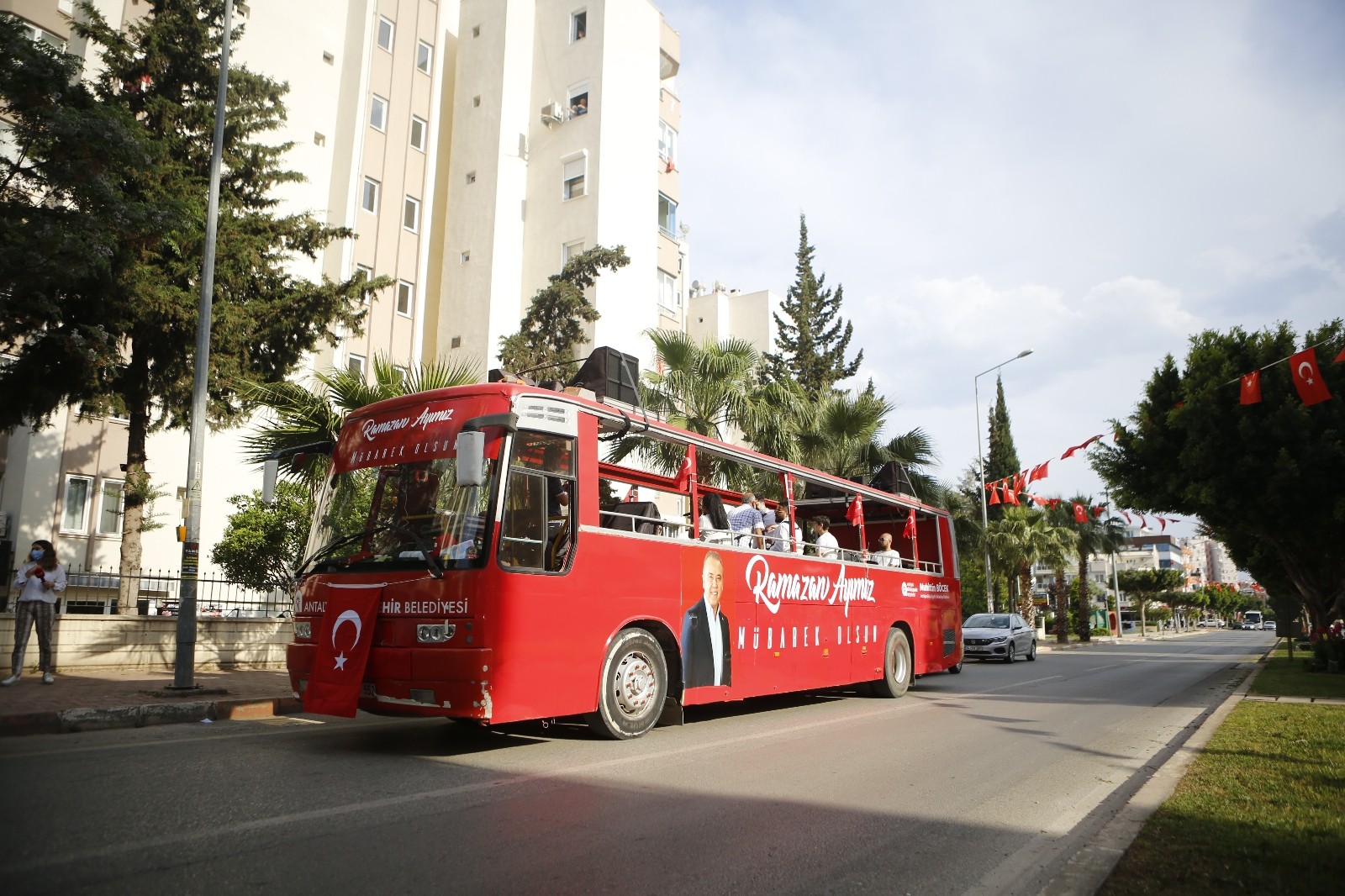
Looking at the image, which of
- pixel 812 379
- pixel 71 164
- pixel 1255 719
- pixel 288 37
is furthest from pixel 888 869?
pixel 812 379

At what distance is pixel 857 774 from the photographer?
279 inches

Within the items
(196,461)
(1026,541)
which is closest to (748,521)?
(196,461)

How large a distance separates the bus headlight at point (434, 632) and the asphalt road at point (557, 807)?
98cm

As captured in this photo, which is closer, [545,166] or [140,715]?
[140,715]

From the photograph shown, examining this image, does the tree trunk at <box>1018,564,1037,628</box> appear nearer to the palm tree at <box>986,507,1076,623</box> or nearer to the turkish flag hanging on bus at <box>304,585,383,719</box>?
the palm tree at <box>986,507,1076,623</box>

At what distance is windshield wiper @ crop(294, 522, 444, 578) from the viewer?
725cm

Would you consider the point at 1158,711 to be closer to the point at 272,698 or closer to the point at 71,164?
the point at 272,698

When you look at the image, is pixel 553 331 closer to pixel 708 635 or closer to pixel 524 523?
pixel 708 635

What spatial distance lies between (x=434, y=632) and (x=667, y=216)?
28.6 metres

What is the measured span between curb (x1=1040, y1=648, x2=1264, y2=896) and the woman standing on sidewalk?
487 inches

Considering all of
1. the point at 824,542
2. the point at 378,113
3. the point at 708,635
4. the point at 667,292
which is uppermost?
the point at 378,113

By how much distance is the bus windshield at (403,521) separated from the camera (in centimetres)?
732

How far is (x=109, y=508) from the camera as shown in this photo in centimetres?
2247

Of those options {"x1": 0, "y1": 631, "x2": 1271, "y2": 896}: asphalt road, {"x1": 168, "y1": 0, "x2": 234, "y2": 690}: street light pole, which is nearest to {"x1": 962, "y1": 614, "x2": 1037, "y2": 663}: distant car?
{"x1": 0, "y1": 631, "x2": 1271, "y2": 896}: asphalt road
